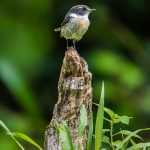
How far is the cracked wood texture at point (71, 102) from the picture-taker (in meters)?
3.54

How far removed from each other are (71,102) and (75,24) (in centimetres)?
162

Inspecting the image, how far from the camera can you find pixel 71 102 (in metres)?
3.62

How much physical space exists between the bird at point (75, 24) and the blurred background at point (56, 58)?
7.54 feet

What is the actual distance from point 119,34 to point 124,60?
516mm

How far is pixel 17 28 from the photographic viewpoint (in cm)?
848

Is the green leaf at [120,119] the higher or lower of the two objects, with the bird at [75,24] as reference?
lower

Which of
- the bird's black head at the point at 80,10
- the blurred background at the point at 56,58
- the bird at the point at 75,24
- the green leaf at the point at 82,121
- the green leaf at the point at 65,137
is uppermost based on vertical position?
the blurred background at the point at 56,58

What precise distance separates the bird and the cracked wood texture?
53.4 inches

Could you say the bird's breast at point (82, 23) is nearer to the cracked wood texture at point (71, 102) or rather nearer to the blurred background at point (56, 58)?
the cracked wood texture at point (71, 102)

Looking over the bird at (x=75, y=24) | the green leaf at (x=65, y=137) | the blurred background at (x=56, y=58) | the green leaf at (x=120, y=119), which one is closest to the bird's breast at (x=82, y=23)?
the bird at (x=75, y=24)

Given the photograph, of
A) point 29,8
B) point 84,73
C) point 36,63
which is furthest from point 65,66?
point 29,8

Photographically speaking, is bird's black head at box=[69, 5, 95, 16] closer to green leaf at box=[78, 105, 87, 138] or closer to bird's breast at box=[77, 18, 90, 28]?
bird's breast at box=[77, 18, 90, 28]

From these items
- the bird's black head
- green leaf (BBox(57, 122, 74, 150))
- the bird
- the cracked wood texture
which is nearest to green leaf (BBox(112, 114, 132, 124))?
the cracked wood texture

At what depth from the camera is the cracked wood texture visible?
3535mm
